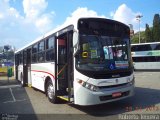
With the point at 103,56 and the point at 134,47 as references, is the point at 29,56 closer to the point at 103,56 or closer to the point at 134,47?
the point at 103,56

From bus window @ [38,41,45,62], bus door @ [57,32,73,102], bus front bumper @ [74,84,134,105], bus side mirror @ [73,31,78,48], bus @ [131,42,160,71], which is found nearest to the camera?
bus front bumper @ [74,84,134,105]

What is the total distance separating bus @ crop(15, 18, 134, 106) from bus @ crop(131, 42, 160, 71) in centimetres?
2148

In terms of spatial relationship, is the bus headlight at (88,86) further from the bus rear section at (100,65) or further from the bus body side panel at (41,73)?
the bus body side panel at (41,73)

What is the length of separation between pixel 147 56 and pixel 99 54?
2354 cm

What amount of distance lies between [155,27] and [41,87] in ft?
200

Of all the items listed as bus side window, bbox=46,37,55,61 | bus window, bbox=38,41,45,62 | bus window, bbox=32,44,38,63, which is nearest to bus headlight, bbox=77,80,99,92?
bus side window, bbox=46,37,55,61

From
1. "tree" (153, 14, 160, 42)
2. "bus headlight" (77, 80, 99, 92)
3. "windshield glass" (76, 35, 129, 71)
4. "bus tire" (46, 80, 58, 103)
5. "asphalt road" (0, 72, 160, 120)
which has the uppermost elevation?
"tree" (153, 14, 160, 42)

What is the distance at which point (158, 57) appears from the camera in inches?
1171

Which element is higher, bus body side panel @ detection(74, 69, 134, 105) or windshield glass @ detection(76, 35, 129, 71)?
windshield glass @ detection(76, 35, 129, 71)

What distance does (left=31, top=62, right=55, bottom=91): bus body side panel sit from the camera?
1048 cm

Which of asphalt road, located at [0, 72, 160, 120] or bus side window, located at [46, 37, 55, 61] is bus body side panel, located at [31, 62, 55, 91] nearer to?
bus side window, located at [46, 37, 55, 61]

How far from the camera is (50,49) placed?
35.5ft

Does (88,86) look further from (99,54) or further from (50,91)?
(50,91)

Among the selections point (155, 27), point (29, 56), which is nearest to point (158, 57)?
point (29, 56)
